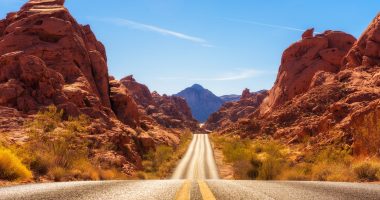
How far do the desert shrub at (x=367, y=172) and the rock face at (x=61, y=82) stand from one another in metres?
22.1

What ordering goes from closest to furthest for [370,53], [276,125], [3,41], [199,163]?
[3,41]
[199,163]
[370,53]
[276,125]

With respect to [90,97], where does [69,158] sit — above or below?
below

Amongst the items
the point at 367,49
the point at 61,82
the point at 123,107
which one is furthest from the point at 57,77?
the point at 367,49

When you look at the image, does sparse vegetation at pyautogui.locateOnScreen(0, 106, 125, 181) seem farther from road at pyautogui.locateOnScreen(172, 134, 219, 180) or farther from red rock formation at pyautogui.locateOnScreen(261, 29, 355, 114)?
red rock formation at pyautogui.locateOnScreen(261, 29, 355, 114)

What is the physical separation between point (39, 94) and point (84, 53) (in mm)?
15368

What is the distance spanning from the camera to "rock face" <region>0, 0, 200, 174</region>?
35.4 m

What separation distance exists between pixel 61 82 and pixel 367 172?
35277 millimetres

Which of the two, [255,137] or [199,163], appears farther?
[255,137]

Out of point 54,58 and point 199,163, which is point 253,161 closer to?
point 199,163

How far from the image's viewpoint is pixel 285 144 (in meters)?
53.8

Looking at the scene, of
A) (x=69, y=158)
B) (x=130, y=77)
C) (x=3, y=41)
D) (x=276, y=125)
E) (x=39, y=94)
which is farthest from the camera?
(x=130, y=77)

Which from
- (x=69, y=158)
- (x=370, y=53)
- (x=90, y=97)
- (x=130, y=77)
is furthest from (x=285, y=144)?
(x=130, y=77)

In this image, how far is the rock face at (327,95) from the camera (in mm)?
34000

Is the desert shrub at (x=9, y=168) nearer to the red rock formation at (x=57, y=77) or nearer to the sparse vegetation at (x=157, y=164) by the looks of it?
the red rock formation at (x=57, y=77)
